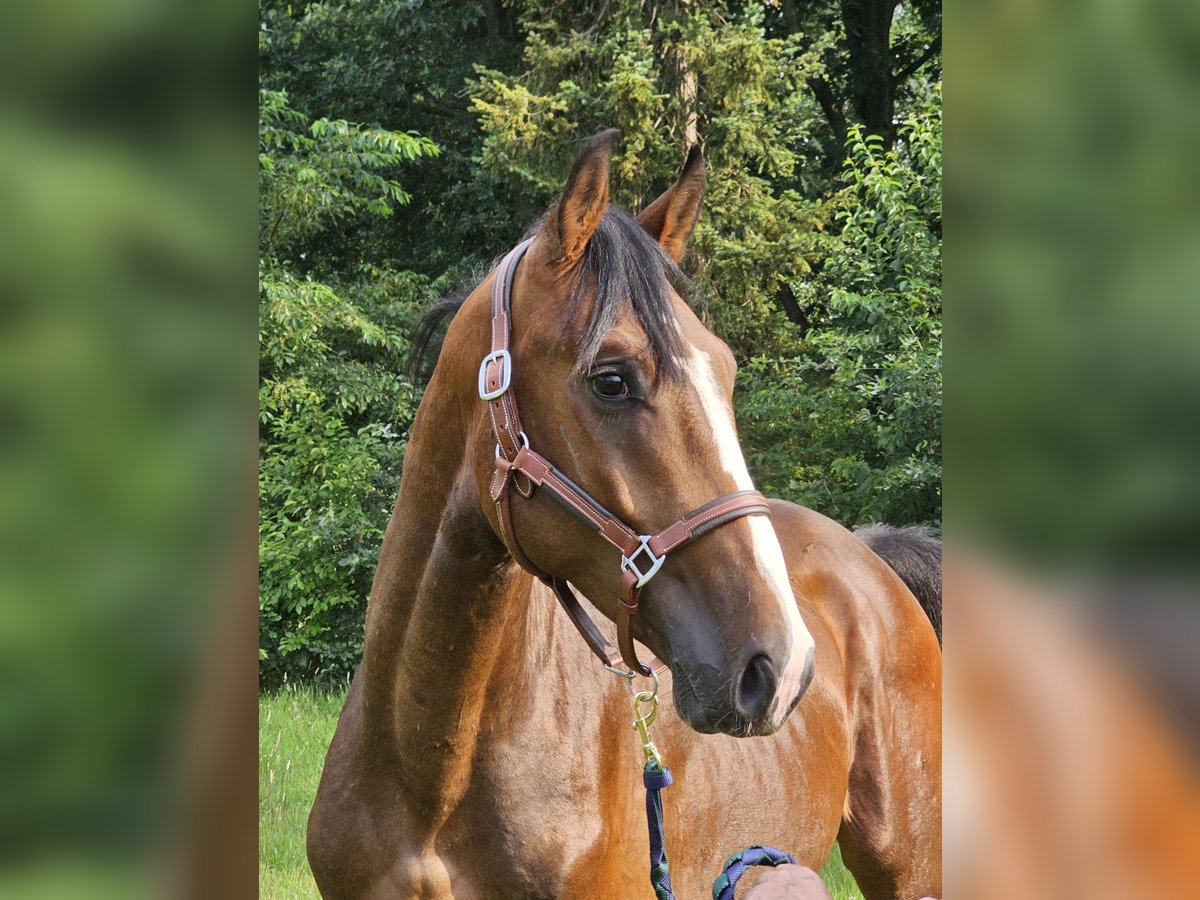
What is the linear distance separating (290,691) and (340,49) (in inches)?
274

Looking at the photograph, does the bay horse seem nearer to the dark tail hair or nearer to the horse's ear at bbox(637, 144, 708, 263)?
the horse's ear at bbox(637, 144, 708, 263)

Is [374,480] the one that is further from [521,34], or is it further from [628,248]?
[628,248]

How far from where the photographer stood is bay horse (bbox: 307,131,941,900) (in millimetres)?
1637

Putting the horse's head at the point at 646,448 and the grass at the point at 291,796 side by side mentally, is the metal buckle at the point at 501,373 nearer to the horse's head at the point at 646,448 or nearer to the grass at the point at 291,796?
the horse's head at the point at 646,448

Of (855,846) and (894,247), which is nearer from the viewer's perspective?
(855,846)

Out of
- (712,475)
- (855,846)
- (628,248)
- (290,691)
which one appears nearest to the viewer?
(712,475)

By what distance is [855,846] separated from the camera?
3.45m

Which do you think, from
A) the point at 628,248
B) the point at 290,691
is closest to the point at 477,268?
the point at 628,248

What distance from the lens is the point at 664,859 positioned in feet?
5.50

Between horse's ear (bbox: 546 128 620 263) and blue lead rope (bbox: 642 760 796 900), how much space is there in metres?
0.91

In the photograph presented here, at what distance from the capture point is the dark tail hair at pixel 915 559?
3920 millimetres
